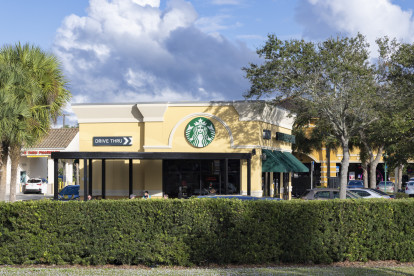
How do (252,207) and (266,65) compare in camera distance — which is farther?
(266,65)

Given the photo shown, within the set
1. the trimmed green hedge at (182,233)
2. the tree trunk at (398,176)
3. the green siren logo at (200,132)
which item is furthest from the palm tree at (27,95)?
the tree trunk at (398,176)

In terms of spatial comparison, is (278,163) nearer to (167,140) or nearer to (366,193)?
(366,193)

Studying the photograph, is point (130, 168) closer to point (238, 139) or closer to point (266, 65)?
point (238, 139)

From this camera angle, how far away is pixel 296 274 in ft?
38.0

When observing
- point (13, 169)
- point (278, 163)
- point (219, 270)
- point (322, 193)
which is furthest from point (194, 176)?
point (219, 270)

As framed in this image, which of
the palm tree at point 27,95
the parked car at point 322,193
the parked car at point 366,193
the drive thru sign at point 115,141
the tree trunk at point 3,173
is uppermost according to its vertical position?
the palm tree at point 27,95

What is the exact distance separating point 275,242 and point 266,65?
18112 millimetres

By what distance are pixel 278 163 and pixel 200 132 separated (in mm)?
4626

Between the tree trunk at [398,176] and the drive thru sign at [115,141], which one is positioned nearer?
the drive thru sign at [115,141]

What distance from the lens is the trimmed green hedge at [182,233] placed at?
42.1ft

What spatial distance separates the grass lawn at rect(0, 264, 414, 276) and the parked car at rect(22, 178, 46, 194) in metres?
41.9

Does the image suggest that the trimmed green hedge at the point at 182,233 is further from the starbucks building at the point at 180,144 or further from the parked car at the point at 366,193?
the parked car at the point at 366,193

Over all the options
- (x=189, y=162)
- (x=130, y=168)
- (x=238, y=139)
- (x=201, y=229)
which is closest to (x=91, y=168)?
(x=130, y=168)

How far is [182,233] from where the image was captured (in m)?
12.9
